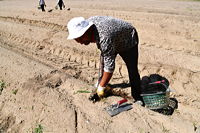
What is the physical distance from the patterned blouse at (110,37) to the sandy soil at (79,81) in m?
0.89

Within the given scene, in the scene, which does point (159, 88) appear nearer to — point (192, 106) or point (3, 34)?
point (192, 106)

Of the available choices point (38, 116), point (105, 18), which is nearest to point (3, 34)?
point (38, 116)

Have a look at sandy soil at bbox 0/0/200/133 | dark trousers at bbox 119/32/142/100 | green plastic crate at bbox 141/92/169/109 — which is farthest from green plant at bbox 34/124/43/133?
green plastic crate at bbox 141/92/169/109

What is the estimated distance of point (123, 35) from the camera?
9.46 feet

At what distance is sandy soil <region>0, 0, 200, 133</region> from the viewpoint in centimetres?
299

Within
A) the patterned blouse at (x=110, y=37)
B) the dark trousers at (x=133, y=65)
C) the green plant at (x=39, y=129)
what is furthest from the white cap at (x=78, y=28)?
the green plant at (x=39, y=129)

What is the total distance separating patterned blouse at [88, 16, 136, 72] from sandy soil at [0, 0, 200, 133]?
89 centimetres


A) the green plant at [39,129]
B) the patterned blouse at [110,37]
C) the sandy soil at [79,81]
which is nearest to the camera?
the patterned blouse at [110,37]

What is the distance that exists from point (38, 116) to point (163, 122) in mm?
1871

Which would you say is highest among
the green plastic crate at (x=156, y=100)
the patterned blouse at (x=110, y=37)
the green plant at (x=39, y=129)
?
the patterned blouse at (x=110, y=37)

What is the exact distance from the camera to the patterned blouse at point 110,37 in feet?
8.57

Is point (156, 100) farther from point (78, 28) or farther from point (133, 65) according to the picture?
point (78, 28)

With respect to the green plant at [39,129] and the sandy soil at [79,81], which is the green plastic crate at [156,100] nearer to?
the sandy soil at [79,81]

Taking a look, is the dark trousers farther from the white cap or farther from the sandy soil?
the white cap
